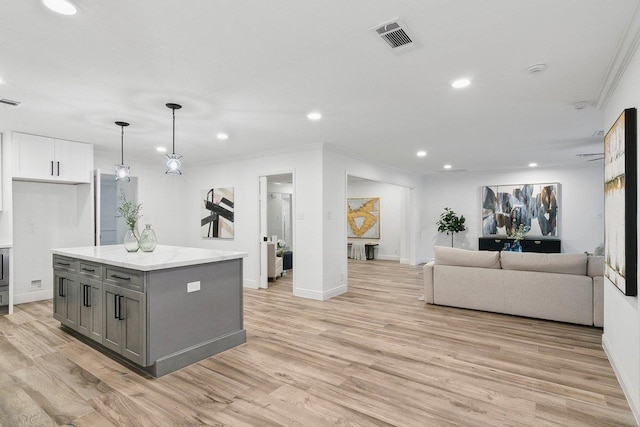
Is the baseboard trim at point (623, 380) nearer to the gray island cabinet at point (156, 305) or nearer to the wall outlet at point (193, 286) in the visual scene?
the gray island cabinet at point (156, 305)

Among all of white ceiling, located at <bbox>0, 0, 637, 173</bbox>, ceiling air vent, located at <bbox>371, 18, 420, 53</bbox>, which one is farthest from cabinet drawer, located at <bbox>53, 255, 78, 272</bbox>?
ceiling air vent, located at <bbox>371, 18, 420, 53</bbox>

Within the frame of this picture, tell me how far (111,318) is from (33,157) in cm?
329

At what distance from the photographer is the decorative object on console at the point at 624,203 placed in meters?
2.33

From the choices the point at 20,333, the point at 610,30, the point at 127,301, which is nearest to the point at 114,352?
the point at 127,301

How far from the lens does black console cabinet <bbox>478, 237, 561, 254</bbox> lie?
812cm

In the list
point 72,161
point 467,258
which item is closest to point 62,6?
point 72,161

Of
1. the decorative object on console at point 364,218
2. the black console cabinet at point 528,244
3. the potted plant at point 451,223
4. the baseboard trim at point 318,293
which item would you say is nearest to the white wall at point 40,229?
the baseboard trim at point 318,293

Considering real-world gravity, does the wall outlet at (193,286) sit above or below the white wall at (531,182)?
below

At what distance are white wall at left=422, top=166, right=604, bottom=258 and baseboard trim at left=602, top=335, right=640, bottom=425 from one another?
571 cm

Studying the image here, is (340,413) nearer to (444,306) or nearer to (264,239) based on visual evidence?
(444,306)

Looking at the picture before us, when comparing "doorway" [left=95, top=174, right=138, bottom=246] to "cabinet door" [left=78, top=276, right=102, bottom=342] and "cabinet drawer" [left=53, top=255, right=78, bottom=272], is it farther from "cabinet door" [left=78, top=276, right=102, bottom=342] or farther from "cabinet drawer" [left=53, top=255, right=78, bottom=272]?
"cabinet door" [left=78, top=276, right=102, bottom=342]

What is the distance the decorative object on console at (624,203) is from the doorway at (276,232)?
14.0ft

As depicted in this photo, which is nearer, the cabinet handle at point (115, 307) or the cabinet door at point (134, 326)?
the cabinet door at point (134, 326)

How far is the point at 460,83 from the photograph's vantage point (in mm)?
3098
